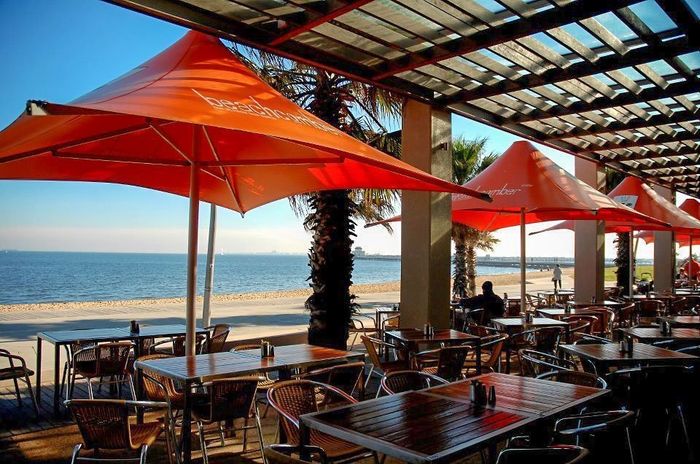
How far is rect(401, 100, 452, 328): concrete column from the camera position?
25.8 feet

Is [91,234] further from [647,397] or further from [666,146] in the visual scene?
[647,397]

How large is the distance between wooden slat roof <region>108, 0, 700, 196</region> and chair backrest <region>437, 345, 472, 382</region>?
3155 mm

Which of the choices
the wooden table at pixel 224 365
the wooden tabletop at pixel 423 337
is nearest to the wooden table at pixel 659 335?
the wooden tabletop at pixel 423 337

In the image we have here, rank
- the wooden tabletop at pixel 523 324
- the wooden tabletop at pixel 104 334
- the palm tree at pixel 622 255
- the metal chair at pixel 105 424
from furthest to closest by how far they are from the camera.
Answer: the palm tree at pixel 622 255, the wooden tabletop at pixel 523 324, the wooden tabletop at pixel 104 334, the metal chair at pixel 105 424

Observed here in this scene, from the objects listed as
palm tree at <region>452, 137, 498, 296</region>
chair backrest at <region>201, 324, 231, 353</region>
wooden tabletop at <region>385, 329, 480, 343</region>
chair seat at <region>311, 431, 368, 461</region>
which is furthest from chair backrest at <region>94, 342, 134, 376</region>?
palm tree at <region>452, 137, 498, 296</region>

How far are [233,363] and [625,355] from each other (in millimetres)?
3356

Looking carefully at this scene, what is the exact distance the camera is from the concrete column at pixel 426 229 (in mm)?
7875

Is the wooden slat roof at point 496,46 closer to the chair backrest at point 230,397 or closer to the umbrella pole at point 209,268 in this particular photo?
the chair backrest at point 230,397

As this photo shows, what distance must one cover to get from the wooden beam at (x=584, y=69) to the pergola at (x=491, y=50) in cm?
1

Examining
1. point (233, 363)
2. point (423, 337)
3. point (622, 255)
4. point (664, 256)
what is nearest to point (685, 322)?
point (423, 337)

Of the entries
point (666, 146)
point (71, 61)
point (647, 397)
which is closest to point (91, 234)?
point (71, 61)

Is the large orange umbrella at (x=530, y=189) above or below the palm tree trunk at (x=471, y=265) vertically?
above

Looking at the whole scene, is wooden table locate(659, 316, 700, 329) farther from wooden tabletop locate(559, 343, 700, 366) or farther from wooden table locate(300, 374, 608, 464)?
wooden table locate(300, 374, 608, 464)

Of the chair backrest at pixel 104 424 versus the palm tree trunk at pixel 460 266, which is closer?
the chair backrest at pixel 104 424
